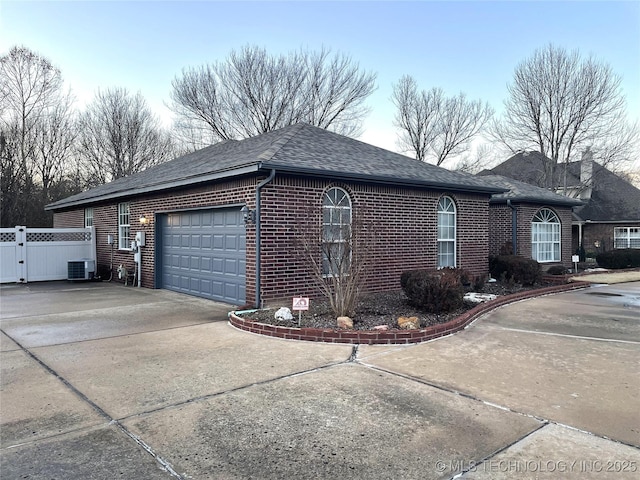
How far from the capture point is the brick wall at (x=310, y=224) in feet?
28.7

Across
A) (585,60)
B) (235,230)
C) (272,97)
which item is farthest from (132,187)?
(585,60)

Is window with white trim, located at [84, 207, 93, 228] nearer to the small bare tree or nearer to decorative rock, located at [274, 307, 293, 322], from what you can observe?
the small bare tree

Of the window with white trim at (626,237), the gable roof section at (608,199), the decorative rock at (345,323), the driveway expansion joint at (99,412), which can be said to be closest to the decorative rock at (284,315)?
the decorative rock at (345,323)

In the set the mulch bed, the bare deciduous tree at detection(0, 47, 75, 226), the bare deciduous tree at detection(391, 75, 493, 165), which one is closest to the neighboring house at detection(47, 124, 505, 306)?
the mulch bed

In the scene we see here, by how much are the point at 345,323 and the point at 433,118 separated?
1098 inches

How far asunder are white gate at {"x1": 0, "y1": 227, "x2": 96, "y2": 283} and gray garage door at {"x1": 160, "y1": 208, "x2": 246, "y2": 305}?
A: 560cm

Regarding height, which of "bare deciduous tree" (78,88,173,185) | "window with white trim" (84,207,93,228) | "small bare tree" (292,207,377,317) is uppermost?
"bare deciduous tree" (78,88,173,185)

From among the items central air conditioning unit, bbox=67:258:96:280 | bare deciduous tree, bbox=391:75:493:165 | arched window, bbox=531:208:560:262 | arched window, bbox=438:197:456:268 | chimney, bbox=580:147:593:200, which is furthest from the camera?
bare deciduous tree, bbox=391:75:493:165

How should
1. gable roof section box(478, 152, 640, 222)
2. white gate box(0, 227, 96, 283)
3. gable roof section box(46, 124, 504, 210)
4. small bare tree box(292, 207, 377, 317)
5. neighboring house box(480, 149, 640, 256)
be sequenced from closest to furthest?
small bare tree box(292, 207, 377, 317) → gable roof section box(46, 124, 504, 210) → white gate box(0, 227, 96, 283) → neighboring house box(480, 149, 640, 256) → gable roof section box(478, 152, 640, 222)

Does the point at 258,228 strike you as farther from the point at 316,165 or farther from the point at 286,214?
the point at 316,165

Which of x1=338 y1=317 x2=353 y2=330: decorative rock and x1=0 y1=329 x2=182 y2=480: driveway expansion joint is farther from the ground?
x1=338 y1=317 x2=353 y2=330: decorative rock

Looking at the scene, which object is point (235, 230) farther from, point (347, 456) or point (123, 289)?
point (347, 456)

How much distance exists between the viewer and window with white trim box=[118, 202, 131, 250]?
47.1ft

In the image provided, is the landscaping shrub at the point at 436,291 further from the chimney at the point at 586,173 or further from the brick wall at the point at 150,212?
the chimney at the point at 586,173
